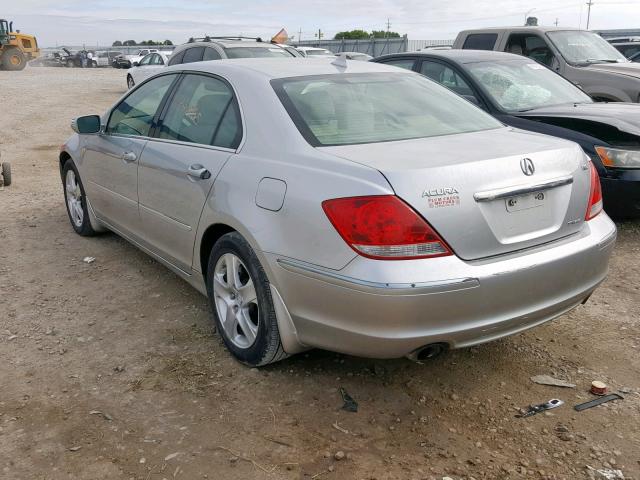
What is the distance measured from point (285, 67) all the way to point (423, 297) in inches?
72.8

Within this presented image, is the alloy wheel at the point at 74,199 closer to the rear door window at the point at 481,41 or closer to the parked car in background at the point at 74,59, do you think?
the rear door window at the point at 481,41

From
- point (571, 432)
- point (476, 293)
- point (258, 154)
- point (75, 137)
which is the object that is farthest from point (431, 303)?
point (75, 137)

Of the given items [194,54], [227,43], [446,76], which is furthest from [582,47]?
[194,54]

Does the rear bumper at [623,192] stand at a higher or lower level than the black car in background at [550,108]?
lower

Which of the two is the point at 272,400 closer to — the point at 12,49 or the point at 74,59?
the point at 12,49

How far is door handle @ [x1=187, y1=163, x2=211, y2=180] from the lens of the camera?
3486mm

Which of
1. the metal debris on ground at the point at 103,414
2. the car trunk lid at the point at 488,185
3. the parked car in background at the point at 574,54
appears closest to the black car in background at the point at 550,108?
the parked car in background at the point at 574,54

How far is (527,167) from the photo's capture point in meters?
2.90

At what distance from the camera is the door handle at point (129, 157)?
14.2ft

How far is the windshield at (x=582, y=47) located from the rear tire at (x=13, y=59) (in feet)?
102

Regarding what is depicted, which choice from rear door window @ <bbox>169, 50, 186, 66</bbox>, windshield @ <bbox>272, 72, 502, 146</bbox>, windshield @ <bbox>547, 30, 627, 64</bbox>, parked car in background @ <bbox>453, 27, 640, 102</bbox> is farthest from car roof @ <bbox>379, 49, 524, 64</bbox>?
rear door window @ <bbox>169, 50, 186, 66</bbox>

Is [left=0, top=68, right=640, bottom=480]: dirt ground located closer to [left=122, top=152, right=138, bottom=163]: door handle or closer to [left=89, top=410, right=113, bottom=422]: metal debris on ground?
[left=89, top=410, right=113, bottom=422]: metal debris on ground

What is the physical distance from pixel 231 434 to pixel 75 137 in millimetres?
3726

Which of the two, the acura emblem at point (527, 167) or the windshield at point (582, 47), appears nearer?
the acura emblem at point (527, 167)
